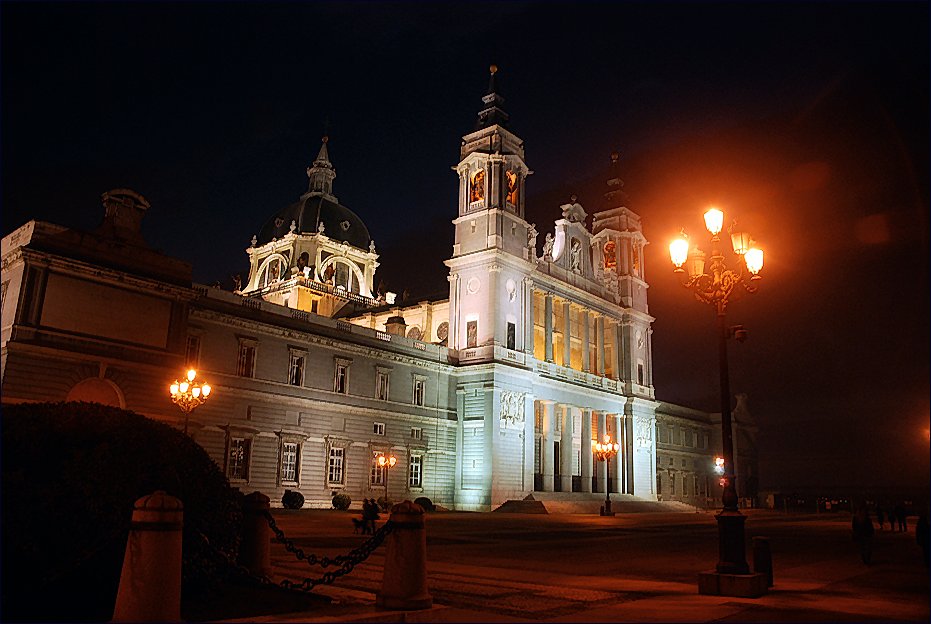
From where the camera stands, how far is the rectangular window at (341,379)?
44.0 m

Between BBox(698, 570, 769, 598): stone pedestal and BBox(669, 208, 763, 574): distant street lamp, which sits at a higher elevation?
BBox(669, 208, 763, 574): distant street lamp

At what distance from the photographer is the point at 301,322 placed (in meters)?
42.8

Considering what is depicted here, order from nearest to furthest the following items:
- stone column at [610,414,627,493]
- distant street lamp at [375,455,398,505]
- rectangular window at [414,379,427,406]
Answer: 1. distant street lamp at [375,455,398,505]
2. rectangular window at [414,379,427,406]
3. stone column at [610,414,627,493]

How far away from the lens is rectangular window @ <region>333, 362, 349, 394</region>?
44.0 metres

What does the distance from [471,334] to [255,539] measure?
4071cm

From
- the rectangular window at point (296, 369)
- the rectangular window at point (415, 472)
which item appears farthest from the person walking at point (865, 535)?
the rectangular window at point (415, 472)

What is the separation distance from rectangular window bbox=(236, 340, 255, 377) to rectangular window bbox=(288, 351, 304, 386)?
2.39 metres

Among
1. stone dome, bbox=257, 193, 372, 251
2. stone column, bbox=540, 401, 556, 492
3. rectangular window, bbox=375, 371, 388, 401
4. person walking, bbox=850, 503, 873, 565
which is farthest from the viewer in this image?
stone dome, bbox=257, 193, 372, 251

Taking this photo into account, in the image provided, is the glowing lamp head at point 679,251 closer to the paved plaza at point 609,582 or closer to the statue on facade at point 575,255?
the paved plaza at point 609,582

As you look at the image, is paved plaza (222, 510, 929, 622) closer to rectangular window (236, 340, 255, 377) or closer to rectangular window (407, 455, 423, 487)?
rectangular window (236, 340, 255, 377)

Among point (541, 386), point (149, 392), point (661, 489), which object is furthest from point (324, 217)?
point (149, 392)

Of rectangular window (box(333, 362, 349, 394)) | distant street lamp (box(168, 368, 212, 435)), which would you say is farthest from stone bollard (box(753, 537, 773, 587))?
rectangular window (box(333, 362, 349, 394))

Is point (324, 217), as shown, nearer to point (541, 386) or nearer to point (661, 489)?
point (541, 386)

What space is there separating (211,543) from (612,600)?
6.00 meters
